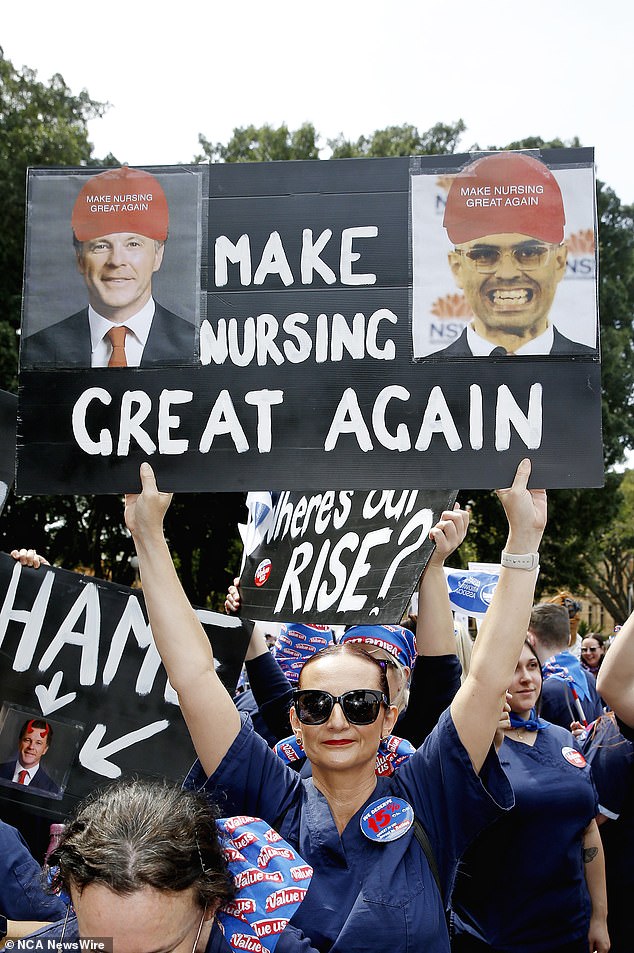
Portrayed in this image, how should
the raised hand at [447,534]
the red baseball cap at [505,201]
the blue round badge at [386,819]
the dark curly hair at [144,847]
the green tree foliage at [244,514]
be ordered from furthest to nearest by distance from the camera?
the green tree foliage at [244,514] → the raised hand at [447,534] → the red baseball cap at [505,201] → the blue round badge at [386,819] → the dark curly hair at [144,847]

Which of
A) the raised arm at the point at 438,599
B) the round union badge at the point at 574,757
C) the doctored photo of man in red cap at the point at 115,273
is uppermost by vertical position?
the doctored photo of man in red cap at the point at 115,273

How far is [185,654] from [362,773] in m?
0.50

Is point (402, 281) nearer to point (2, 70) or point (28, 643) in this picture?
point (28, 643)

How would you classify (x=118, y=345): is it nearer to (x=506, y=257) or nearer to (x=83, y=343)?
(x=83, y=343)

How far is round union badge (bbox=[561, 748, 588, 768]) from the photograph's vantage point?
3.33 m

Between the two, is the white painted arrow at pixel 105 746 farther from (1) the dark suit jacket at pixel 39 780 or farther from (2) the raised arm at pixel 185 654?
(2) the raised arm at pixel 185 654

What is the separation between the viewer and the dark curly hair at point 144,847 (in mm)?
1662

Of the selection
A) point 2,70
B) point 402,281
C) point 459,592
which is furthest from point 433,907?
point 2,70

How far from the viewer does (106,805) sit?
5.85 ft

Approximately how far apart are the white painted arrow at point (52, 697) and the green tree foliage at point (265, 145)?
1740cm

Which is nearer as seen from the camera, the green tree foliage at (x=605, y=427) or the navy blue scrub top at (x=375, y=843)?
the navy blue scrub top at (x=375, y=843)

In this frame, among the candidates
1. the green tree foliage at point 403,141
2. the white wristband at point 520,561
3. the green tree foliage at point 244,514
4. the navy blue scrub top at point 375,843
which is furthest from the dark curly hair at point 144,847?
the green tree foliage at point 403,141

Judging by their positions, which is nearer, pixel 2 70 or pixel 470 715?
pixel 470 715

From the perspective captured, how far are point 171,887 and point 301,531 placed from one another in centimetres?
248
